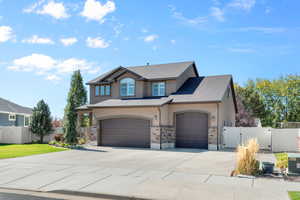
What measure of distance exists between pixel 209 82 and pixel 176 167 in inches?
494

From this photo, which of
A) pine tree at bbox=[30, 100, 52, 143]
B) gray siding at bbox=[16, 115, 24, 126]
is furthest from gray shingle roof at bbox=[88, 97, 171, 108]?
gray siding at bbox=[16, 115, 24, 126]

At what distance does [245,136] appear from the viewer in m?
19.2

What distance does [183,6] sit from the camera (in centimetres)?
1430

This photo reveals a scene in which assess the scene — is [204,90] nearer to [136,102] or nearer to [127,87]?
[136,102]

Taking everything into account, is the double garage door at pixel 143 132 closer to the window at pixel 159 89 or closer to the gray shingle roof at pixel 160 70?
the window at pixel 159 89

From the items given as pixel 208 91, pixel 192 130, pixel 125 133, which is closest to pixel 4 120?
pixel 125 133

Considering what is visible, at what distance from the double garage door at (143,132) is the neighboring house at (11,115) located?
1577 centimetres

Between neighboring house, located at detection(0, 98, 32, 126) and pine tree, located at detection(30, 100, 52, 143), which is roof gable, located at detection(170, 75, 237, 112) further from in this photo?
neighboring house, located at detection(0, 98, 32, 126)

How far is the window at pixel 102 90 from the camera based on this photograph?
24755 millimetres

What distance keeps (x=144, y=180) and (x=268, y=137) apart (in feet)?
42.0

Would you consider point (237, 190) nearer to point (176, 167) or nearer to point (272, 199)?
point (272, 199)

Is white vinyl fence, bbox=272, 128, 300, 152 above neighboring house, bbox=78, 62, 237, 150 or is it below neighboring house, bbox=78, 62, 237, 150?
below

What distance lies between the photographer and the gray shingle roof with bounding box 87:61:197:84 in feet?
74.6

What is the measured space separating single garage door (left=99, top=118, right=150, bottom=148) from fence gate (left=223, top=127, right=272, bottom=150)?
5952mm
